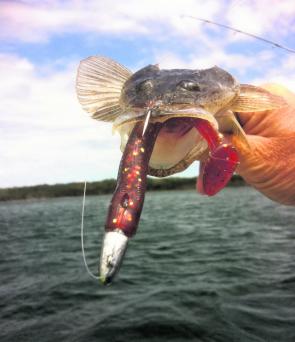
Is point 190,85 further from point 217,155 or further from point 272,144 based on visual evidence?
point 272,144

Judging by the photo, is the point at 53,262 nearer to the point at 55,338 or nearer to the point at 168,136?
the point at 55,338

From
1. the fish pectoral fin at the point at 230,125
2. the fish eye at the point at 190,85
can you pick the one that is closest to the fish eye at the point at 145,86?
the fish eye at the point at 190,85

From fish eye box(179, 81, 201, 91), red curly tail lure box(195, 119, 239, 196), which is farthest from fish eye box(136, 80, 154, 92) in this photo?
red curly tail lure box(195, 119, 239, 196)

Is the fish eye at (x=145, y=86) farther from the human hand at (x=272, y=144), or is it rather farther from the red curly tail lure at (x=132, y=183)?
the human hand at (x=272, y=144)

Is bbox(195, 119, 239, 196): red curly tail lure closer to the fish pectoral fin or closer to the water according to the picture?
the fish pectoral fin

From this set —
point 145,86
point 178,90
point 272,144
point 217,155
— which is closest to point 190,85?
point 178,90

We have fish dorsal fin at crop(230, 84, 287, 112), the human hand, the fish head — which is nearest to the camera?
the fish head

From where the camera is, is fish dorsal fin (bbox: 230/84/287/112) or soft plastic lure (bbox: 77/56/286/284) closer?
soft plastic lure (bbox: 77/56/286/284)
